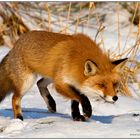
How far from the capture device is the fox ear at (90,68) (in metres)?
4.81

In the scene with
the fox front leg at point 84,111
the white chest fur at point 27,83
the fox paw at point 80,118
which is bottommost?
the fox paw at point 80,118

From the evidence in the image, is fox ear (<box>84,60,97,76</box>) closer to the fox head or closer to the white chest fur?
the fox head

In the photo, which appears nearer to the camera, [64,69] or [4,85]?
[64,69]

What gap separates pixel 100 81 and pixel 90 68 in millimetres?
175

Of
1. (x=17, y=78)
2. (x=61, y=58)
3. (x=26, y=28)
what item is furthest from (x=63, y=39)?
(x=26, y=28)

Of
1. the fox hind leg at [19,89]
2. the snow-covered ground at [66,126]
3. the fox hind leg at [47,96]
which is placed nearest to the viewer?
the snow-covered ground at [66,126]

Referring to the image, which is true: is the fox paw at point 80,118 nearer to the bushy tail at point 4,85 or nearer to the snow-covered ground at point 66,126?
the snow-covered ground at point 66,126

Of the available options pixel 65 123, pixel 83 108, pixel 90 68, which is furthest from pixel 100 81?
pixel 65 123

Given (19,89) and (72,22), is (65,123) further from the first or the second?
(72,22)

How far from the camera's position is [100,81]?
4.81 m

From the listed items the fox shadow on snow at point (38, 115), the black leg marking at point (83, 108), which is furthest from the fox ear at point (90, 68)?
the fox shadow on snow at point (38, 115)

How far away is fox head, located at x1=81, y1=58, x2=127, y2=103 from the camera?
4727 mm

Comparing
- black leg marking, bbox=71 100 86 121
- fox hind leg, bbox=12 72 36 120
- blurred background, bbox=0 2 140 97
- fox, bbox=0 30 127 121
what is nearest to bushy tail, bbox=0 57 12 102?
fox, bbox=0 30 127 121

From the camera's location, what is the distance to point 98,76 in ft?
16.0
